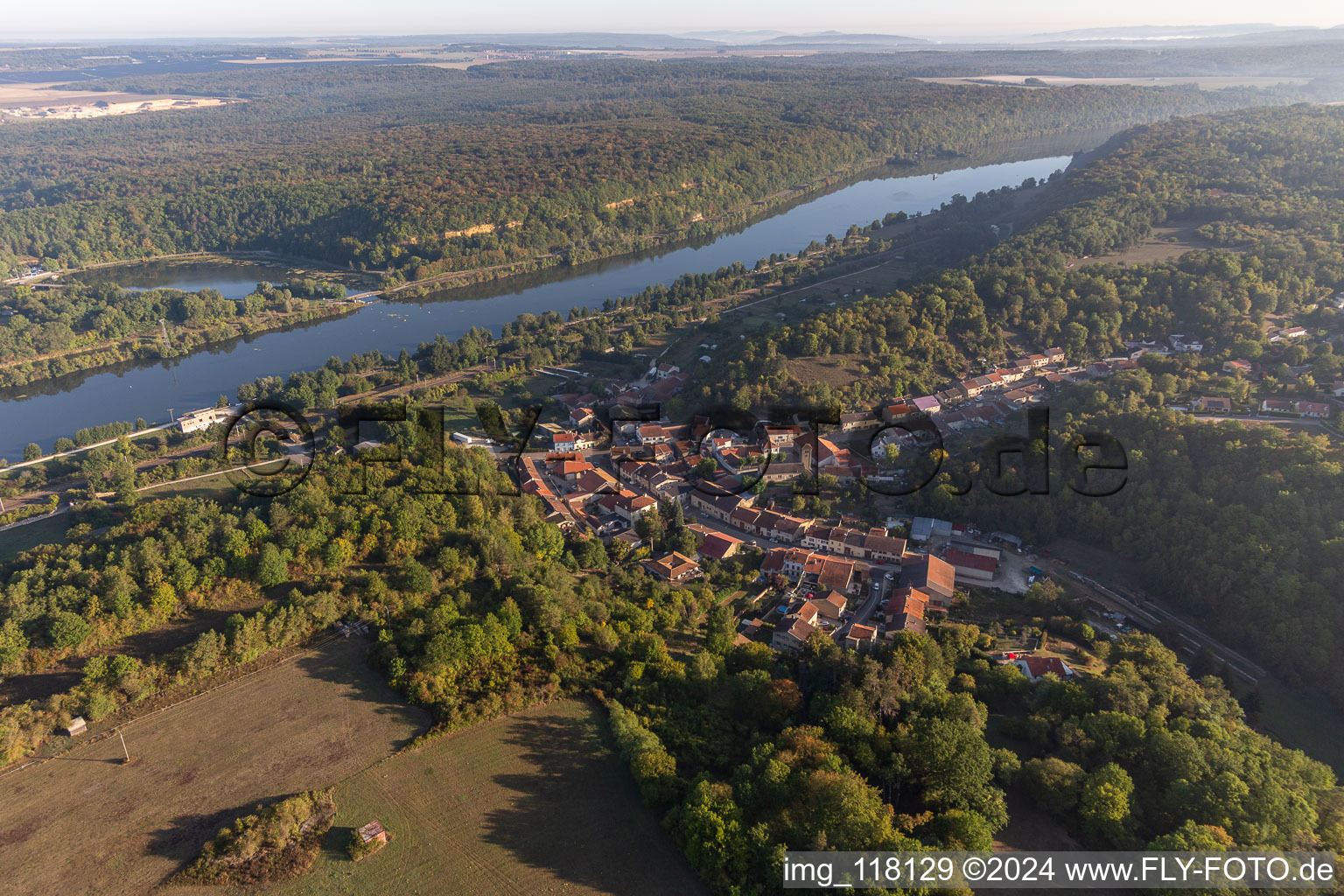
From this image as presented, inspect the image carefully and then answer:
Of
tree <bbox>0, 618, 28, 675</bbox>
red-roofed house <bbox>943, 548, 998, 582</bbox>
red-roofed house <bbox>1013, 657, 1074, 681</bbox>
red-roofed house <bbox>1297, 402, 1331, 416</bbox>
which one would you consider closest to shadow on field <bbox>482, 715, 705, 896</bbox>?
red-roofed house <bbox>1013, 657, 1074, 681</bbox>

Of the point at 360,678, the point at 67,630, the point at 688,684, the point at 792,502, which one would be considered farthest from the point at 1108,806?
the point at 67,630

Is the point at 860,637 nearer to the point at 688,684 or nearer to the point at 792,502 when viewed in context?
the point at 688,684

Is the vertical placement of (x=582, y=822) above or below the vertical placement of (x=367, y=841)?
below

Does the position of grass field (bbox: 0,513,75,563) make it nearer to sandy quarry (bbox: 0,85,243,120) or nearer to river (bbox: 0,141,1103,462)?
river (bbox: 0,141,1103,462)

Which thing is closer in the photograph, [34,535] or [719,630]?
[719,630]

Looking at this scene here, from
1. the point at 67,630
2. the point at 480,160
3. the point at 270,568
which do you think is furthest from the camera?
the point at 480,160

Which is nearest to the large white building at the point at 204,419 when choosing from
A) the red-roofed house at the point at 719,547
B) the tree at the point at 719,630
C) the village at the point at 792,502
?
the village at the point at 792,502

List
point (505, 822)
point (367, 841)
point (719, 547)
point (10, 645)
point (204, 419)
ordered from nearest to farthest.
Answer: point (367, 841)
point (505, 822)
point (10, 645)
point (719, 547)
point (204, 419)

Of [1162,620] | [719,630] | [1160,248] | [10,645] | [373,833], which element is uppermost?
[1160,248]
